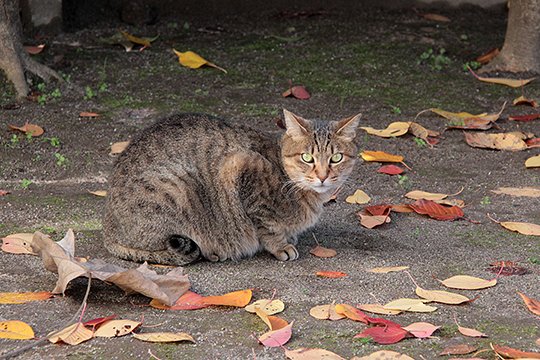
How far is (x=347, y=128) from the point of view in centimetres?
549

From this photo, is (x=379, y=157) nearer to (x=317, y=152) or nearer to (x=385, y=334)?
(x=317, y=152)

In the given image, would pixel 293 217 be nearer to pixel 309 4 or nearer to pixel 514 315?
pixel 514 315

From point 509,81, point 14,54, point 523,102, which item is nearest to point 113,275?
point 14,54

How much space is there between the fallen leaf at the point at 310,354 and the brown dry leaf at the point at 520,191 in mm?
2785

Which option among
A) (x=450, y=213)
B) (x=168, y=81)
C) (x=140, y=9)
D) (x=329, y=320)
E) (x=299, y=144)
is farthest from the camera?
(x=140, y=9)

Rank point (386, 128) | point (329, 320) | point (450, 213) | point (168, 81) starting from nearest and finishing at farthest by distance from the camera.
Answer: point (329, 320), point (450, 213), point (386, 128), point (168, 81)

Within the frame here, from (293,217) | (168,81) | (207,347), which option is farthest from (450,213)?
(168,81)

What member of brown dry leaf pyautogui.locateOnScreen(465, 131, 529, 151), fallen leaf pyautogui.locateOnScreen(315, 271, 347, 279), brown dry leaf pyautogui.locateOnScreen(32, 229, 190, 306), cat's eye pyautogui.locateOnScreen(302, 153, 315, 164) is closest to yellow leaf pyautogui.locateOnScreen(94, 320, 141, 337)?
brown dry leaf pyautogui.locateOnScreen(32, 229, 190, 306)

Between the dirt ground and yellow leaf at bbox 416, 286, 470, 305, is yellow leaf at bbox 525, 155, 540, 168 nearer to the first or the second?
the dirt ground

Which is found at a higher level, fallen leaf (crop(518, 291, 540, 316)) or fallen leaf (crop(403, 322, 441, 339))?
fallen leaf (crop(403, 322, 441, 339))

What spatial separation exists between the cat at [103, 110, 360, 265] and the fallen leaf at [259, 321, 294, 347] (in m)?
1.15

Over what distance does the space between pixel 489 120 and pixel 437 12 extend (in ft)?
8.16

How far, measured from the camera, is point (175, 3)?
31.2 feet

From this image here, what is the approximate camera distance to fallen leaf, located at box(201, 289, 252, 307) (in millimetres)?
4465
